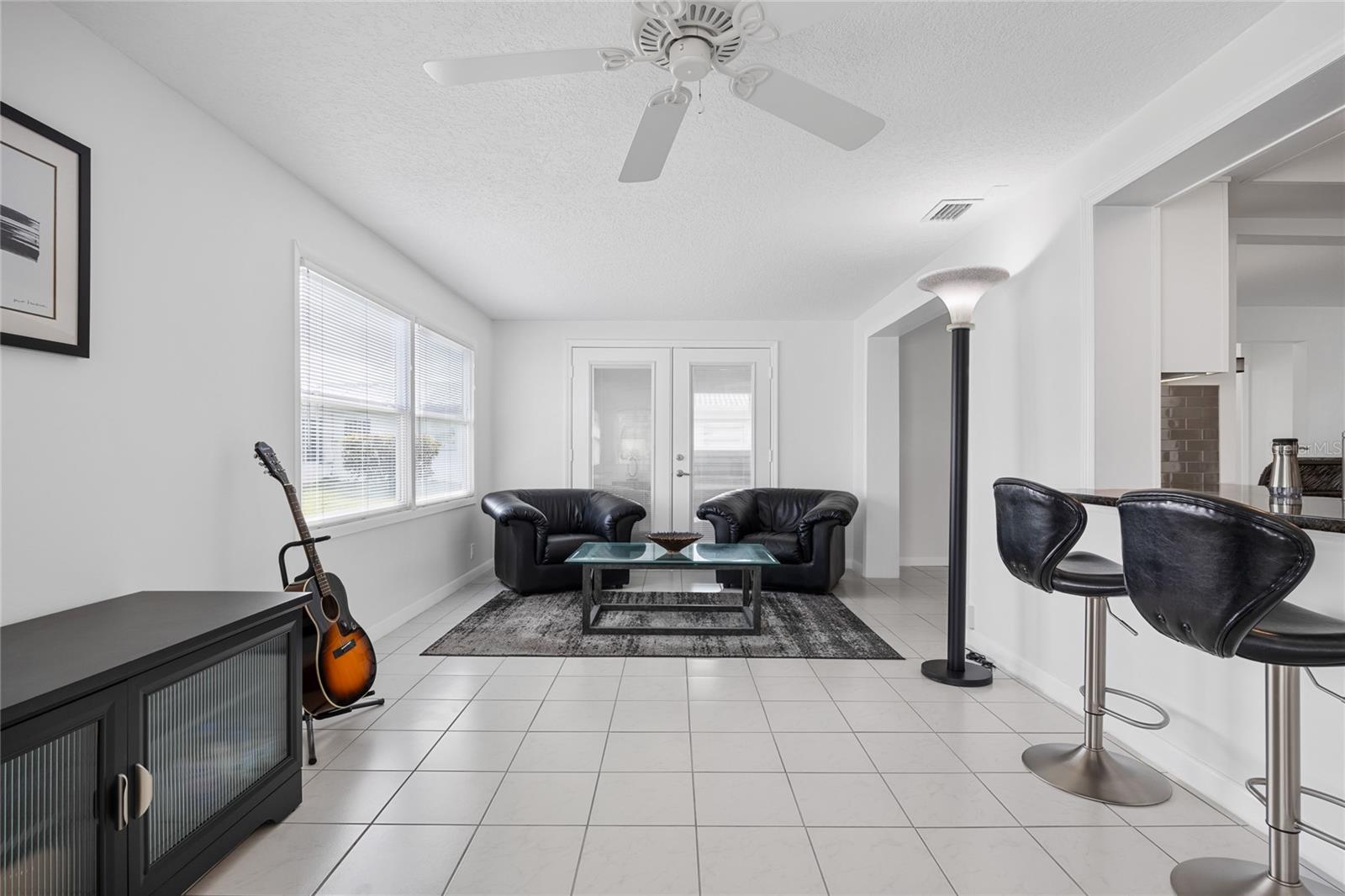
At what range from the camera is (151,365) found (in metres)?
2.13

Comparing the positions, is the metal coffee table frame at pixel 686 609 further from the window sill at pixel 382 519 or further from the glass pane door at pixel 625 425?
the glass pane door at pixel 625 425

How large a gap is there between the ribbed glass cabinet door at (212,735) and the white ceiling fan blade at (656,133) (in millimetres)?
1933

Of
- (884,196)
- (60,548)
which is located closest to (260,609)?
(60,548)

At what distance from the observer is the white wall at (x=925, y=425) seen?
609 centimetres

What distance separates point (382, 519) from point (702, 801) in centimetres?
266

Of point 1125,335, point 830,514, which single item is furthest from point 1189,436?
point 830,514

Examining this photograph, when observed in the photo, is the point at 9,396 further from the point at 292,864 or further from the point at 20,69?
the point at 292,864

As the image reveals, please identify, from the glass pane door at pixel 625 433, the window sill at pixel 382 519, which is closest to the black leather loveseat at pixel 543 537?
the window sill at pixel 382 519

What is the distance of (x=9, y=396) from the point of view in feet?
5.42

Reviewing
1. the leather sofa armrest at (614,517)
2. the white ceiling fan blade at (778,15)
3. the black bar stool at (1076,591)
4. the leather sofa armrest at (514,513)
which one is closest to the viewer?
the white ceiling fan blade at (778,15)

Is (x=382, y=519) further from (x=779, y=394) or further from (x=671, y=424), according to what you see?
(x=779, y=394)

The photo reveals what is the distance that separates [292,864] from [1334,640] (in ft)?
8.70

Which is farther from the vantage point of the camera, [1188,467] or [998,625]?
[998,625]

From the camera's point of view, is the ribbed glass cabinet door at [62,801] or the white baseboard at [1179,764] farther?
the white baseboard at [1179,764]
